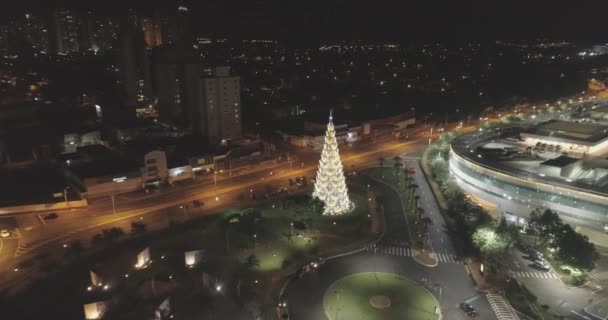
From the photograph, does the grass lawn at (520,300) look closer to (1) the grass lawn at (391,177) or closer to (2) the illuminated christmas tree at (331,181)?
(2) the illuminated christmas tree at (331,181)

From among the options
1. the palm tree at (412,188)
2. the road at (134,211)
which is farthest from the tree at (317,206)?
the palm tree at (412,188)

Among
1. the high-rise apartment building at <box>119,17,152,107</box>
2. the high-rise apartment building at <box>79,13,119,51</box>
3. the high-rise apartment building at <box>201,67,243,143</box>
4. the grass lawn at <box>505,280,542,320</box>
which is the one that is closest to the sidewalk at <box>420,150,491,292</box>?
the grass lawn at <box>505,280,542,320</box>

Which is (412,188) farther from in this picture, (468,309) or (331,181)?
(468,309)

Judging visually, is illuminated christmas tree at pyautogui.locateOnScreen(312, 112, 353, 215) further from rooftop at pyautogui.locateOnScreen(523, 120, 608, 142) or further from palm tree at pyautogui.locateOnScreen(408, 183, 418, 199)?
rooftop at pyautogui.locateOnScreen(523, 120, 608, 142)

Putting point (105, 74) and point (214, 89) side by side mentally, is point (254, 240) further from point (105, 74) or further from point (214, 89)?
point (105, 74)

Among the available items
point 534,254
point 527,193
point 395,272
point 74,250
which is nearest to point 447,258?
point 395,272

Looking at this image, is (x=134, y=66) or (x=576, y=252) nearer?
(x=576, y=252)
